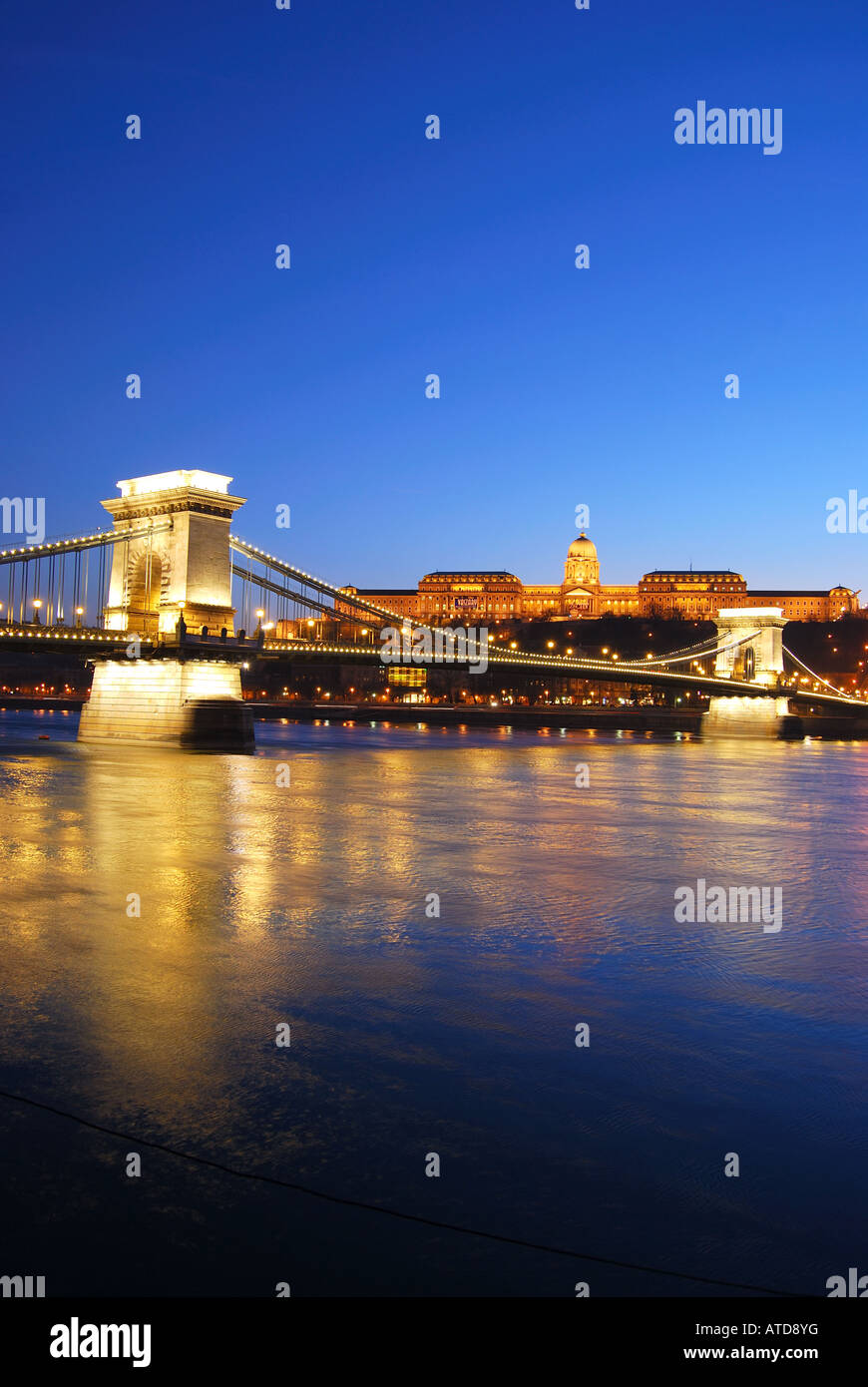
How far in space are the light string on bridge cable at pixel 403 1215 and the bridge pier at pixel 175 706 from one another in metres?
36.1

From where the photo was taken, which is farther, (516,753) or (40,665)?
(40,665)

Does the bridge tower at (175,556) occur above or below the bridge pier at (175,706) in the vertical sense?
above

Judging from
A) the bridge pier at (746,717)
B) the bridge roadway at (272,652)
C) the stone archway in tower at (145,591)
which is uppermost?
the stone archway in tower at (145,591)

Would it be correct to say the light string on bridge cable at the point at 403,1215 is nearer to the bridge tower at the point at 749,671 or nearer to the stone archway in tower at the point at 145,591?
the stone archway in tower at the point at 145,591

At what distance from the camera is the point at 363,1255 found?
11.4ft

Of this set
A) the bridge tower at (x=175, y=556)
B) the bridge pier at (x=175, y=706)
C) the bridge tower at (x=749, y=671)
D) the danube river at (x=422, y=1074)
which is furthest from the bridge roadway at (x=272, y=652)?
the danube river at (x=422, y=1074)

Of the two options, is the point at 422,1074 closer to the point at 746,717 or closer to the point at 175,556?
the point at 175,556

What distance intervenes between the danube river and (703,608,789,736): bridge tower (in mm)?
68688

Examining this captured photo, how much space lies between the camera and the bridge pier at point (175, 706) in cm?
3988

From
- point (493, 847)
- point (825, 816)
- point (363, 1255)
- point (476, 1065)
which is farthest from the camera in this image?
point (825, 816)

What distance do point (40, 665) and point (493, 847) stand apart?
15260 cm

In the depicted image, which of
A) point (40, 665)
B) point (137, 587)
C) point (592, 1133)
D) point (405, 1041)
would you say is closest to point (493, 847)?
A: point (405, 1041)

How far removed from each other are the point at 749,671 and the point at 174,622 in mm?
64558
